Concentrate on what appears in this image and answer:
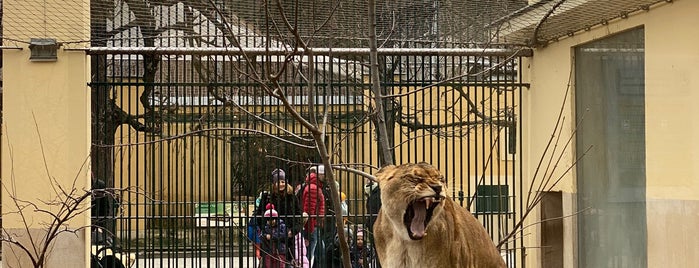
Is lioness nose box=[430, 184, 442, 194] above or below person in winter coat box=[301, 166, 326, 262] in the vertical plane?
above

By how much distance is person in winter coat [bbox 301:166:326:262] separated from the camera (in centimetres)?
977

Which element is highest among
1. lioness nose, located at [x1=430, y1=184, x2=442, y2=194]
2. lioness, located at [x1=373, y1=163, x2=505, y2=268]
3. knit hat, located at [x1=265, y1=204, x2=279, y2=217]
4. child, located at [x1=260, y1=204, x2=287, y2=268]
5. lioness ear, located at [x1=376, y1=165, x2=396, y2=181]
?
lioness ear, located at [x1=376, y1=165, x2=396, y2=181]

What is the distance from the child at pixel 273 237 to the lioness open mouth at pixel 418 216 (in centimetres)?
592

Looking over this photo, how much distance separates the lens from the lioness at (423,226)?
3.72 metres

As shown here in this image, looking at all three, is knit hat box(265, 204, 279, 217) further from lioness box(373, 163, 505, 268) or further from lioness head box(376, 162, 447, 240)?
lioness head box(376, 162, 447, 240)

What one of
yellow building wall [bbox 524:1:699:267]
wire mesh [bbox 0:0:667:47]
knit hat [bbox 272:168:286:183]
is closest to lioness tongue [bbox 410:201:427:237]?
yellow building wall [bbox 524:1:699:267]

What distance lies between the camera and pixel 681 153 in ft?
25.6

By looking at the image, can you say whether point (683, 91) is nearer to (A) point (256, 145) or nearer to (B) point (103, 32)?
(A) point (256, 145)

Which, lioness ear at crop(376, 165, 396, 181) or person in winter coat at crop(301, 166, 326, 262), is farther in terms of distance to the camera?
person in winter coat at crop(301, 166, 326, 262)

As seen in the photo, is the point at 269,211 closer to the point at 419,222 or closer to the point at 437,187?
the point at 419,222

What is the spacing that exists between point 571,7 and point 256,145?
371 centimetres

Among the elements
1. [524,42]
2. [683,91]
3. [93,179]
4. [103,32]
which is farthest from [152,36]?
[683,91]

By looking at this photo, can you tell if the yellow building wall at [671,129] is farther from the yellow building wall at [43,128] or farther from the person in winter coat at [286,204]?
the yellow building wall at [43,128]

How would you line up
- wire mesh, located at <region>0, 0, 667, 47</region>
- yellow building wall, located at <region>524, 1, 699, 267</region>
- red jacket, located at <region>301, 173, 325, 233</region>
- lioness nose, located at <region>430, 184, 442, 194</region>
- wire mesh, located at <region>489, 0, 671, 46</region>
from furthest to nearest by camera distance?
red jacket, located at <region>301, 173, 325, 233</region> < wire mesh, located at <region>0, 0, 667, 47</region> < wire mesh, located at <region>489, 0, 671, 46</region> < yellow building wall, located at <region>524, 1, 699, 267</region> < lioness nose, located at <region>430, 184, 442, 194</region>
